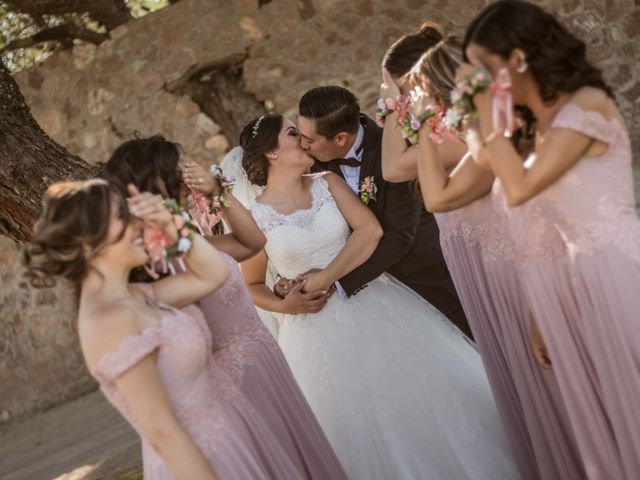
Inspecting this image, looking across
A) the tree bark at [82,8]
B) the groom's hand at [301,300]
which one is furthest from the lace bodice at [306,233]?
the tree bark at [82,8]

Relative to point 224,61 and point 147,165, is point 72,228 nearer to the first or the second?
point 147,165

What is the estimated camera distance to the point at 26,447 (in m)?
8.44

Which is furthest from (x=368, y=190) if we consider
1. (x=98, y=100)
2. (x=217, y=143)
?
(x=98, y=100)

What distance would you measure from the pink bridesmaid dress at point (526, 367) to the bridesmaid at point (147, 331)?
106 centimetres

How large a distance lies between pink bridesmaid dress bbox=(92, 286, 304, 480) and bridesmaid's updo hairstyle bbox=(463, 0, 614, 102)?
132 cm

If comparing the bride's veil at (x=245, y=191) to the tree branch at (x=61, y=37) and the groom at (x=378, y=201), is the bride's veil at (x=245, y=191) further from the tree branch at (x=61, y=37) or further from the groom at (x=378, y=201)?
the tree branch at (x=61, y=37)

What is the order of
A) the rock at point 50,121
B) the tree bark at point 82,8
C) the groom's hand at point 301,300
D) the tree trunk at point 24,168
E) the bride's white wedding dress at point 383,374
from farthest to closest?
the tree bark at point 82,8 → the rock at point 50,121 → the tree trunk at point 24,168 → the groom's hand at point 301,300 → the bride's white wedding dress at point 383,374

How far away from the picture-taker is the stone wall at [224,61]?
9.84m

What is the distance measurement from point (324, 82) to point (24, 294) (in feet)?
12.0

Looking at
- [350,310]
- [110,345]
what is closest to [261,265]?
[350,310]

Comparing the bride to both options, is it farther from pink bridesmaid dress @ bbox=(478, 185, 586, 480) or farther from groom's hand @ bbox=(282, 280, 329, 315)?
pink bridesmaid dress @ bbox=(478, 185, 586, 480)

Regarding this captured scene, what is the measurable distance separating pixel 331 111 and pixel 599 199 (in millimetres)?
1890

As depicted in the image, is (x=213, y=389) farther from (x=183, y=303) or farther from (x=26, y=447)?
(x=26, y=447)

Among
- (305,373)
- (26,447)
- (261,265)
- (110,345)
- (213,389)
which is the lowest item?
(26,447)
